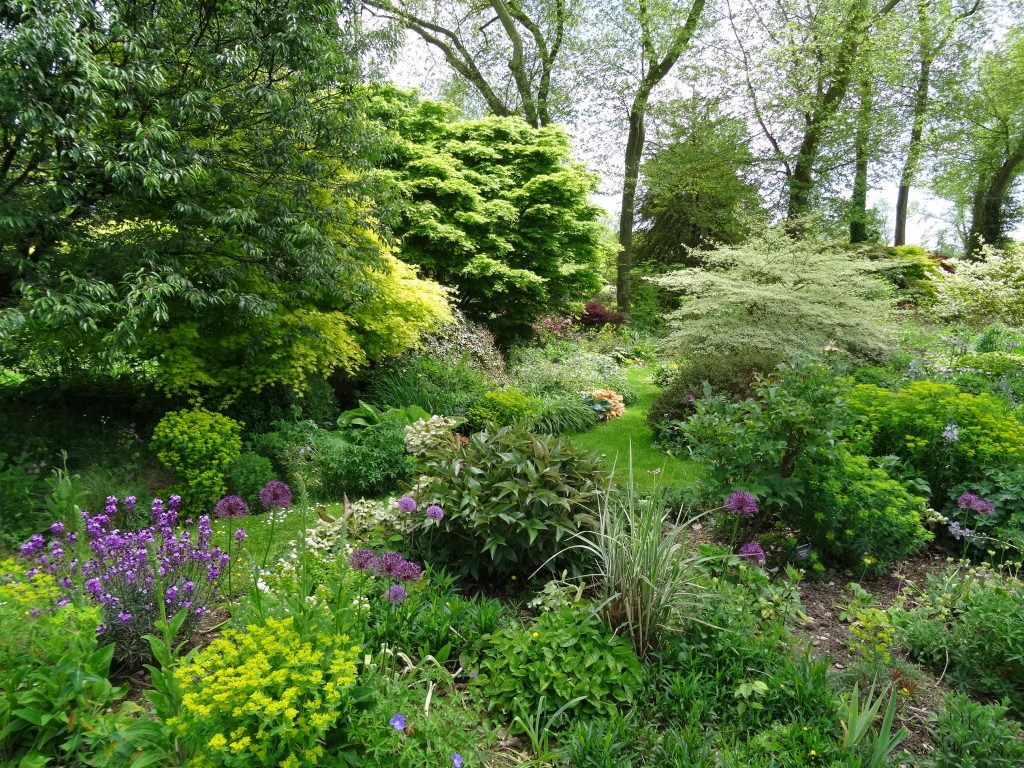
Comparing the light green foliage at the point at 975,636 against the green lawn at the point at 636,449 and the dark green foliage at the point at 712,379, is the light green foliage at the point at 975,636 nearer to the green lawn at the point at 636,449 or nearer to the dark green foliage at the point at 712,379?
the green lawn at the point at 636,449

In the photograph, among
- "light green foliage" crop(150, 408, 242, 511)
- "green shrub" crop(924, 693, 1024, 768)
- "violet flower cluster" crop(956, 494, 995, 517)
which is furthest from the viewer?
"light green foliage" crop(150, 408, 242, 511)

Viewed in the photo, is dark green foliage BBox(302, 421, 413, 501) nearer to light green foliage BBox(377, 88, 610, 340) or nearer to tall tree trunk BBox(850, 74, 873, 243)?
light green foliage BBox(377, 88, 610, 340)

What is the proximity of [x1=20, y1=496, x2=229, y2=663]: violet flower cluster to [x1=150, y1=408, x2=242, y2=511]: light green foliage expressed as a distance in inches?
71.1

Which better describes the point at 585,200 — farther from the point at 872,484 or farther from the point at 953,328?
the point at 872,484

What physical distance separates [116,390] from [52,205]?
2260 mm

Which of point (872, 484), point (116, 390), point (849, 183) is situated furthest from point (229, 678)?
point (849, 183)

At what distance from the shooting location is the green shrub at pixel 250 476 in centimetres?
502

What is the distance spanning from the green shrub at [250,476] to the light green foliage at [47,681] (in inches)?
113

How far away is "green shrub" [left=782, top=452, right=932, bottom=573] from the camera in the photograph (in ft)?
11.6

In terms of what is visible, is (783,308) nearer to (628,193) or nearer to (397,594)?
(397,594)

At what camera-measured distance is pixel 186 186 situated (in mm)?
5016

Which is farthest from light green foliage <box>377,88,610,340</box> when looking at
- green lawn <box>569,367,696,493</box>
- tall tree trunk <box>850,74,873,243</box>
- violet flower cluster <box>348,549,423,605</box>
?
tall tree trunk <box>850,74,873,243</box>

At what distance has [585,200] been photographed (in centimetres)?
1174

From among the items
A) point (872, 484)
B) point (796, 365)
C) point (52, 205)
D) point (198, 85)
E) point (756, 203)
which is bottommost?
point (872, 484)
